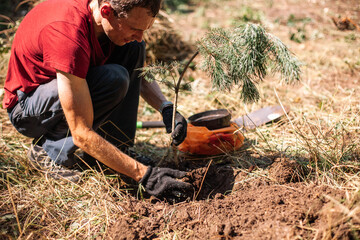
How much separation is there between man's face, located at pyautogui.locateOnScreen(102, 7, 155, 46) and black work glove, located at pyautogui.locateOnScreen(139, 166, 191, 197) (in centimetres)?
83

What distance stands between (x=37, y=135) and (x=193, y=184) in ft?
3.85

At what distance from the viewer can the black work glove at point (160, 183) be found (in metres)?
1.83

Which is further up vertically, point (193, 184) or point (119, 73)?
point (119, 73)

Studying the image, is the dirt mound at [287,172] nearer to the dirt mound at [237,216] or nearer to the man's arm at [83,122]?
the dirt mound at [237,216]

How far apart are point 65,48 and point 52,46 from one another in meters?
0.08

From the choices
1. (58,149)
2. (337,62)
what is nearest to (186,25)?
(337,62)

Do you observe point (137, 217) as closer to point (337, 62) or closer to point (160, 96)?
point (160, 96)

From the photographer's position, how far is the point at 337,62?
4.12 m

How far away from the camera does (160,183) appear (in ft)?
6.06

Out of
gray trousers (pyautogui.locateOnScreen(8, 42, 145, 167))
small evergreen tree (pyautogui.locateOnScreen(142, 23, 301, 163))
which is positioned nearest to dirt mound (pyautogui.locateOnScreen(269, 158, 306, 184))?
small evergreen tree (pyautogui.locateOnScreen(142, 23, 301, 163))

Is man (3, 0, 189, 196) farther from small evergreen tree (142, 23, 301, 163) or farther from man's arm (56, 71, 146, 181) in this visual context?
small evergreen tree (142, 23, 301, 163)

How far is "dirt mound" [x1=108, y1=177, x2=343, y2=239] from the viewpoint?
4.91 feet

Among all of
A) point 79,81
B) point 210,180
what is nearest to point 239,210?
point 210,180

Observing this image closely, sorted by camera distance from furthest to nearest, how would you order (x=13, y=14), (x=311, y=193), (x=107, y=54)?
(x=13, y=14)
(x=107, y=54)
(x=311, y=193)
